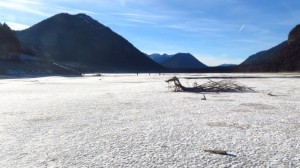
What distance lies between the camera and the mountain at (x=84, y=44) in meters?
143

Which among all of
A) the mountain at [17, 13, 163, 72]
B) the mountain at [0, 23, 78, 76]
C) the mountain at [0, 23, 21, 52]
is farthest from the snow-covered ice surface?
the mountain at [17, 13, 163, 72]

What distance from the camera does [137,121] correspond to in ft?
22.0

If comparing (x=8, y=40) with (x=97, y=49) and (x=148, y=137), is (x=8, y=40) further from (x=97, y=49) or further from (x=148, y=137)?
(x=97, y=49)

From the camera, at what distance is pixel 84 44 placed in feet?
525

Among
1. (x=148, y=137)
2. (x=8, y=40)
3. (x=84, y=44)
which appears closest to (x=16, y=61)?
(x=8, y=40)

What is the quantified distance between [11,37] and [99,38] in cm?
11066

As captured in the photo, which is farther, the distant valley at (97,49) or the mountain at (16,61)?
the distant valley at (97,49)

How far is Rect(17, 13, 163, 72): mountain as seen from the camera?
14349cm

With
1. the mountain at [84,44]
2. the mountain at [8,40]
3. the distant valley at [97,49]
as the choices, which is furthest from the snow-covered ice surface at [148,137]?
the mountain at [84,44]

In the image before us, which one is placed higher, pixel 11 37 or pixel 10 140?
pixel 11 37

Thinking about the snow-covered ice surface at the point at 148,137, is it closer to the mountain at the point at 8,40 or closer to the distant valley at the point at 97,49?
the mountain at the point at 8,40

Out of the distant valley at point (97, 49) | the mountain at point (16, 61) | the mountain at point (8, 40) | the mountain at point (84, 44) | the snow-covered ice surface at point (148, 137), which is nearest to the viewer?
the snow-covered ice surface at point (148, 137)

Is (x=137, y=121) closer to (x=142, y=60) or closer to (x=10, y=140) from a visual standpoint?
(x=10, y=140)

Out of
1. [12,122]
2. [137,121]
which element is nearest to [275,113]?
[137,121]
